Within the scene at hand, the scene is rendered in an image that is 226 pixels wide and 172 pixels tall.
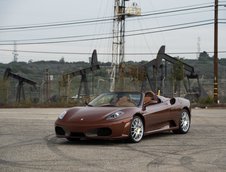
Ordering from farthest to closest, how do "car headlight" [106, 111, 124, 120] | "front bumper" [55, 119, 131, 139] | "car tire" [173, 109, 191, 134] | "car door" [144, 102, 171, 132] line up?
"car tire" [173, 109, 191, 134]
"car door" [144, 102, 171, 132]
"car headlight" [106, 111, 124, 120]
"front bumper" [55, 119, 131, 139]

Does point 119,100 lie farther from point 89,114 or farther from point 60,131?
point 60,131

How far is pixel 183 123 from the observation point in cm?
1377

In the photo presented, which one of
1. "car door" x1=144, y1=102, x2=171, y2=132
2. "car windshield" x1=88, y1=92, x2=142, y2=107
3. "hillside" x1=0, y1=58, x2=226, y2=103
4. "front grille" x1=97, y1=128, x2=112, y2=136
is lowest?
"front grille" x1=97, y1=128, x2=112, y2=136

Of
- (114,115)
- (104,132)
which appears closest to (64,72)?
(114,115)

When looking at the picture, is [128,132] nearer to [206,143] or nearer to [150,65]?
[206,143]

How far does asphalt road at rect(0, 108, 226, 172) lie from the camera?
8422mm

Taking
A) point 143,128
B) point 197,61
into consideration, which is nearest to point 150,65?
point 197,61

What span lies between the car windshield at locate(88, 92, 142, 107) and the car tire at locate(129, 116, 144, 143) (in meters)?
0.50

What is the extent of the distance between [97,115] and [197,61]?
6032cm

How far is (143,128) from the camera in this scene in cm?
1204

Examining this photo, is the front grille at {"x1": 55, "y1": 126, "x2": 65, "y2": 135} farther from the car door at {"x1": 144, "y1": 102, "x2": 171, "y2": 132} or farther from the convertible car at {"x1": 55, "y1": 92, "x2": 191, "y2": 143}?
the car door at {"x1": 144, "y1": 102, "x2": 171, "y2": 132}

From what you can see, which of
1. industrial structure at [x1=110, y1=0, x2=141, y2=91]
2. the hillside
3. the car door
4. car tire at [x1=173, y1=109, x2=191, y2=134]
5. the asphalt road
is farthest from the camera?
industrial structure at [x1=110, y1=0, x2=141, y2=91]

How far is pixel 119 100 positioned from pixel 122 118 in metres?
1.19

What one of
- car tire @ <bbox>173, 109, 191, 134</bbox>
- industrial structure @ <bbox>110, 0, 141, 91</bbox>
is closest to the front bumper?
car tire @ <bbox>173, 109, 191, 134</bbox>
